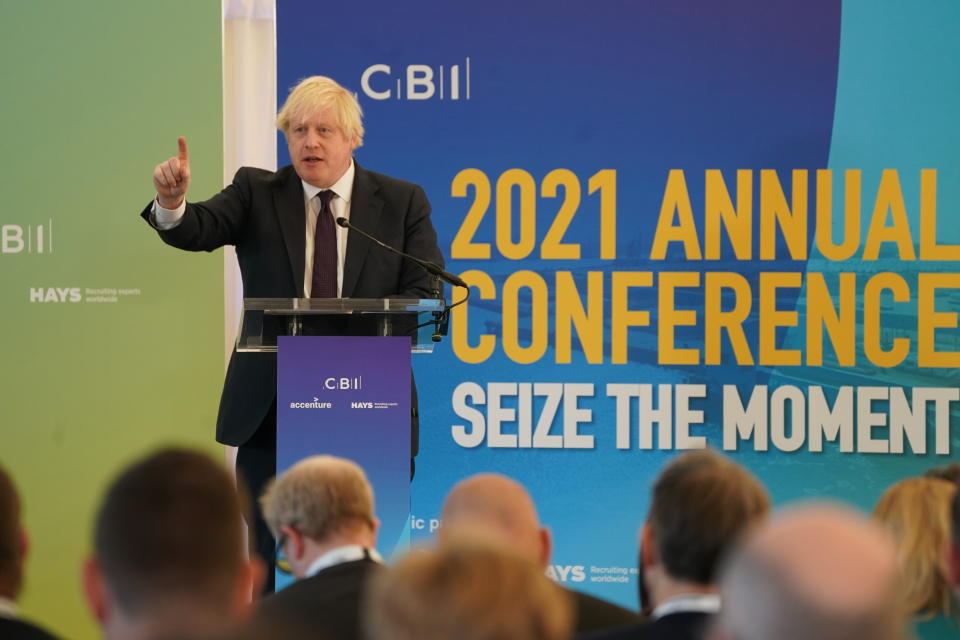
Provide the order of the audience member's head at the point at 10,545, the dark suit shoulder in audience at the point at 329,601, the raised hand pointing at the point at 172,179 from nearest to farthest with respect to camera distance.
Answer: the audience member's head at the point at 10,545, the dark suit shoulder in audience at the point at 329,601, the raised hand pointing at the point at 172,179

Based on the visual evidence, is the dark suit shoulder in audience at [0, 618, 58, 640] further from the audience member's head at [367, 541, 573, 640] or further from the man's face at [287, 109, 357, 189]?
the man's face at [287, 109, 357, 189]

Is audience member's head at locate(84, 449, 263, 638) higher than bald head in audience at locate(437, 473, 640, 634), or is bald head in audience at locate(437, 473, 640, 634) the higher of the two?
audience member's head at locate(84, 449, 263, 638)

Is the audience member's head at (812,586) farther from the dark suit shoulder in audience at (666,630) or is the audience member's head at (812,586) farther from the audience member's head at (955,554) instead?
the audience member's head at (955,554)

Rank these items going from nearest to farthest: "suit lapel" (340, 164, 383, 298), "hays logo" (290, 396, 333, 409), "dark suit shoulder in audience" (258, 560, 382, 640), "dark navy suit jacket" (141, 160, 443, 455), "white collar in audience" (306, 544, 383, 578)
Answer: "dark suit shoulder in audience" (258, 560, 382, 640) → "white collar in audience" (306, 544, 383, 578) → "hays logo" (290, 396, 333, 409) → "dark navy suit jacket" (141, 160, 443, 455) → "suit lapel" (340, 164, 383, 298)

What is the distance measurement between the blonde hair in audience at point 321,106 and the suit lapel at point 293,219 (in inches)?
8.5

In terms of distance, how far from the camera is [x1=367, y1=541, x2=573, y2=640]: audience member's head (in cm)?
139

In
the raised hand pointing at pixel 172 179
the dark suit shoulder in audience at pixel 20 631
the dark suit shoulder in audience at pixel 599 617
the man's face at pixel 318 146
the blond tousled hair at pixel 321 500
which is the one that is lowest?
the dark suit shoulder in audience at pixel 599 617

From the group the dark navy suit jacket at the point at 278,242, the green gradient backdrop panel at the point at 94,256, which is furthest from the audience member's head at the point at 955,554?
the green gradient backdrop panel at the point at 94,256

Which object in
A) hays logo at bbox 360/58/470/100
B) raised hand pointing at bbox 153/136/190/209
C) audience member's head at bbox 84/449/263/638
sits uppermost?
hays logo at bbox 360/58/470/100

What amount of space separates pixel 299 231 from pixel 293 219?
0.18ft

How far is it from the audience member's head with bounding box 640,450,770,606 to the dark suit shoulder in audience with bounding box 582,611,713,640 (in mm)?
125

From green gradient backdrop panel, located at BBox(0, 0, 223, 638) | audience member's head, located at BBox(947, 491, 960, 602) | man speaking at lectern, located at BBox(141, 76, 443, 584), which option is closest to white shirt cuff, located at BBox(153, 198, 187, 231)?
man speaking at lectern, located at BBox(141, 76, 443, 584)

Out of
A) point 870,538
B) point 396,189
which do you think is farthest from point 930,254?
point 870,538

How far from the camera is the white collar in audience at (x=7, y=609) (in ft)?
7.20
